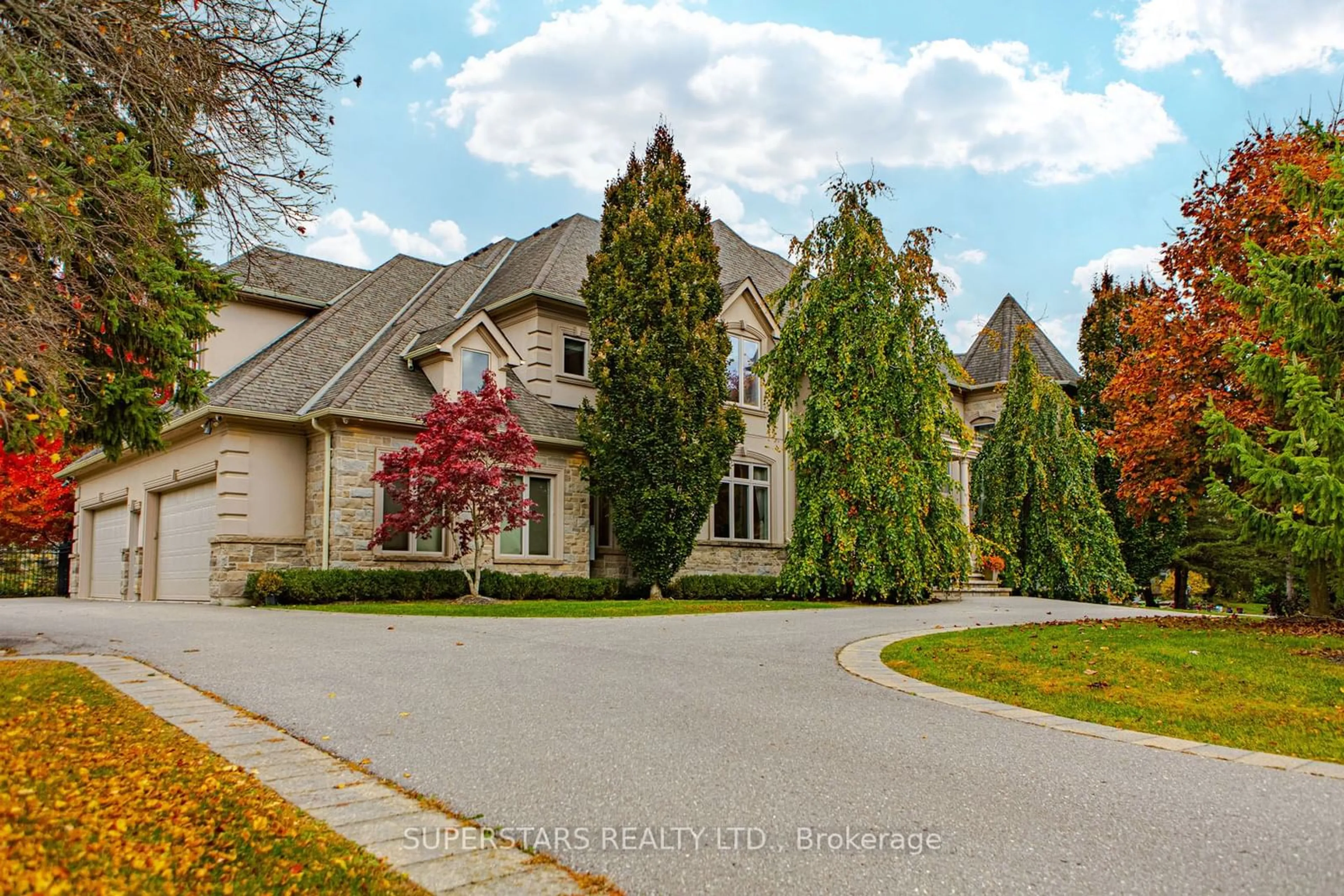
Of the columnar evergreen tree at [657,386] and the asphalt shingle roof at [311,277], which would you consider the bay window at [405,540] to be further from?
the asphalt shingle roof at [311,277]

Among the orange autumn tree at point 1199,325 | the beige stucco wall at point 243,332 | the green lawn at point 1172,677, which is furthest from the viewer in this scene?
the beige stucco wall at point 243,332

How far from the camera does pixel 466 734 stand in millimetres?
5383

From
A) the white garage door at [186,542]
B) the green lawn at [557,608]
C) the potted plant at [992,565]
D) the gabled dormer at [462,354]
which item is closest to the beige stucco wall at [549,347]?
the gabled dormer at [462,354]

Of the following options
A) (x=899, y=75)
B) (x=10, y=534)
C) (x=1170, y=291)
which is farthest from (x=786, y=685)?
(x=10, y=534)

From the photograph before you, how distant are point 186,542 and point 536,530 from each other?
264 inches

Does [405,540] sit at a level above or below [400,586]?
above

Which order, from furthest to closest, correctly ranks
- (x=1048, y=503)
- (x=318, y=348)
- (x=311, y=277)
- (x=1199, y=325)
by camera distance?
1. (x=311, y=277)
2. (x=1048, y=503)
3. (x=318, y=348)
4. (x=1199, y=325)

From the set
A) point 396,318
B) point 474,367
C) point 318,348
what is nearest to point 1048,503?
point 474,367

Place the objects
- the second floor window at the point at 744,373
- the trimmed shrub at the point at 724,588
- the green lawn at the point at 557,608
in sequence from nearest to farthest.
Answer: the green lawn at the point at 557,608
the trimmed shrub at the point at 724,588
the second floor window at the point at 744,373

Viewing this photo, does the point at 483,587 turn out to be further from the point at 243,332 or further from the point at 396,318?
the point at 243,332

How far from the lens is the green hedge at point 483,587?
15625mm

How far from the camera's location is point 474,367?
18.7 meters

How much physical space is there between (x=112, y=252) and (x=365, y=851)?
20.6 ft

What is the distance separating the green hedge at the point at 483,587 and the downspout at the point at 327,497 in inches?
18.8
